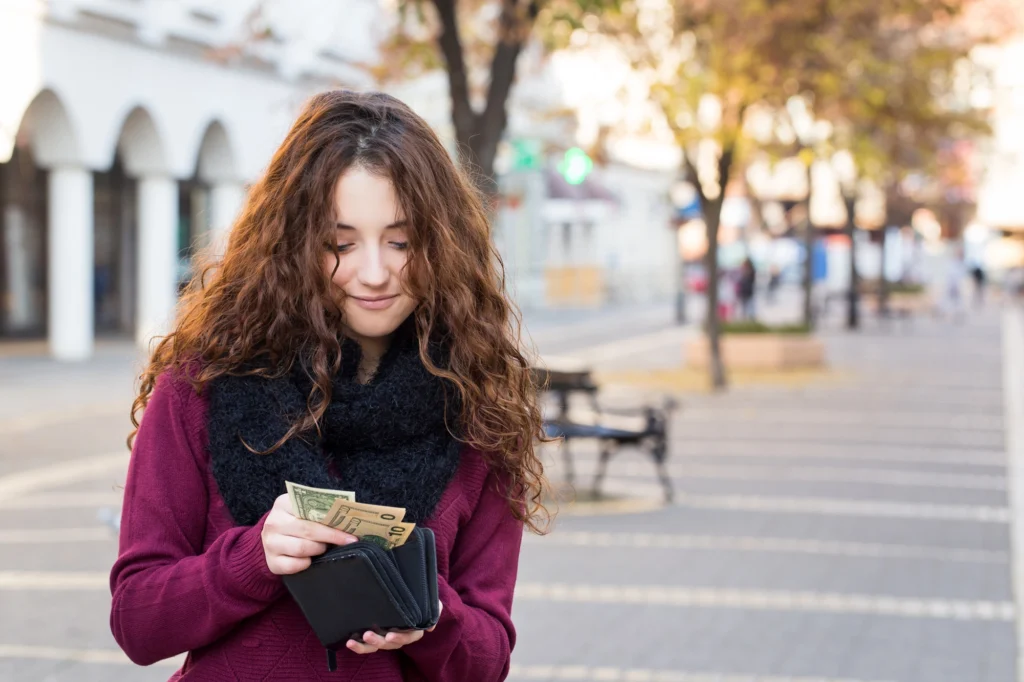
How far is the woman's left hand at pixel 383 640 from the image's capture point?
82.4 inches

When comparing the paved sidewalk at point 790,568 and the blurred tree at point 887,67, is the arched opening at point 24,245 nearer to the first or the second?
the blurred tree at point 887,67

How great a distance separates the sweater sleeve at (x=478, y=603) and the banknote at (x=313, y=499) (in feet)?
1.06

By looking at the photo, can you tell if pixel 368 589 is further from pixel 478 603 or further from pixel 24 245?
pixel 24 245

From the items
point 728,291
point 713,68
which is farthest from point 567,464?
point 728,291

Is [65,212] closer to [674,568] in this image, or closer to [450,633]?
[674,568]

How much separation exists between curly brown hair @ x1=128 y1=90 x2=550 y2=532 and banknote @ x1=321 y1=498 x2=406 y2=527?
0.25 metres

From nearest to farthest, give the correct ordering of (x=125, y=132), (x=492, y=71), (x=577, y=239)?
(x=492, y=71), (x=125, y=132), (x=577, y=239)

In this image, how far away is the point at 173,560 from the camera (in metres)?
2.24

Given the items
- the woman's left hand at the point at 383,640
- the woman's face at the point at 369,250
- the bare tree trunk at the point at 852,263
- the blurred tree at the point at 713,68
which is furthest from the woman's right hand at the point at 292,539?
the bare tree trunk at the point at 852,263

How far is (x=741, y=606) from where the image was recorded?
730 centimetres

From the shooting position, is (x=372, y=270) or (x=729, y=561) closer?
(x=372, y=270)

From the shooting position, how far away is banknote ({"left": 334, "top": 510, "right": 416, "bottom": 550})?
2.02 metres

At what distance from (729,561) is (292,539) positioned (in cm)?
660

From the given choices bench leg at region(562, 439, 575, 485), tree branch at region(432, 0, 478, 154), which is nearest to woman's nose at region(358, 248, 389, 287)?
tree branch at region(432, 0, 478, 154)
